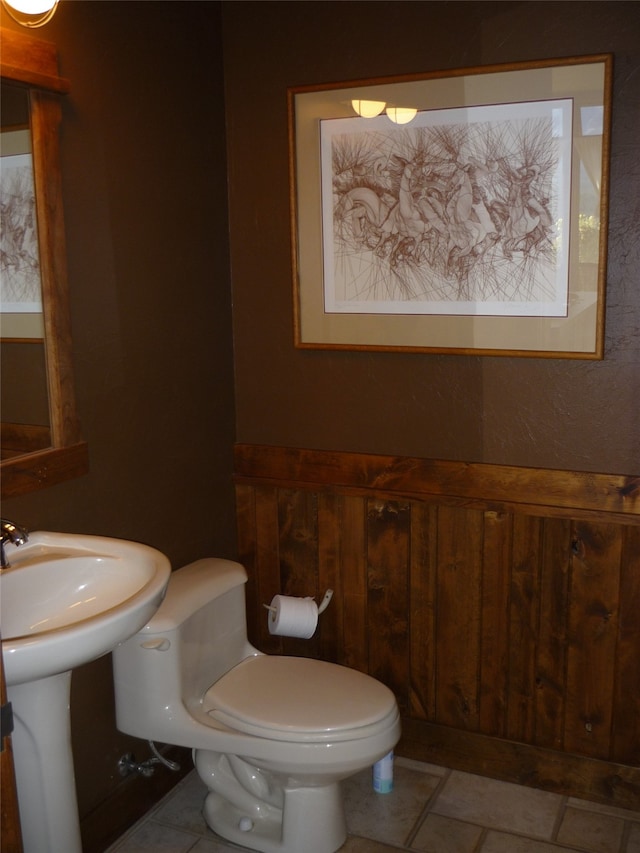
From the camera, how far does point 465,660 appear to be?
2646 millimetres

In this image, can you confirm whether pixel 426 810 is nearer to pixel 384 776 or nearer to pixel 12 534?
pixel 384 776

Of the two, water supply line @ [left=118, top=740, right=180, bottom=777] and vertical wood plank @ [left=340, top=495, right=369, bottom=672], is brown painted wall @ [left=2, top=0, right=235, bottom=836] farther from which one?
vertical wood plank @ [left=340, top=495, right=369, bottom=672]

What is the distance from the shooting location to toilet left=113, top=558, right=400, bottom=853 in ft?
7.21

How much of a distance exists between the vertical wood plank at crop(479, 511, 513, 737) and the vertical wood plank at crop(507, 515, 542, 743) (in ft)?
0.06

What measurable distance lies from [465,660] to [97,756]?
3.60 feet

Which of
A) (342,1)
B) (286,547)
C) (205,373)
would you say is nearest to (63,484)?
(205,373)

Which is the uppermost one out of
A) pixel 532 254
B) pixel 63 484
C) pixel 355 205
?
pixel 355 205

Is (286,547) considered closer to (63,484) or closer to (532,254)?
(63,484)

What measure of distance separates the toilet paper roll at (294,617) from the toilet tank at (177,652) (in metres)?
0.16

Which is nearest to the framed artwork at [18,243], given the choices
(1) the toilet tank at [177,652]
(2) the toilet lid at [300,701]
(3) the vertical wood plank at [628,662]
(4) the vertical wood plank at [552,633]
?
(1) the toilet tank at [177,652]

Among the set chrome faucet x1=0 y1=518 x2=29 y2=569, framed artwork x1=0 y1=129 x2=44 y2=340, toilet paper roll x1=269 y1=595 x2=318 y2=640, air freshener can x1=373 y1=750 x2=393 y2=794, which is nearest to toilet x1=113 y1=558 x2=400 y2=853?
toilet paper roll x1=269 y1=595 x2=318 y2=640

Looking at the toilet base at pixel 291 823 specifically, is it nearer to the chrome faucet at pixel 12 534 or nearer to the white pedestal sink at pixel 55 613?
the white pedestal sink at pixel 55 613

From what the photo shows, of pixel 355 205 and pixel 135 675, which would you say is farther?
pixel 355 205

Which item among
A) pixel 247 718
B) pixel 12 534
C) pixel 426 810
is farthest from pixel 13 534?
pixel 426 810
